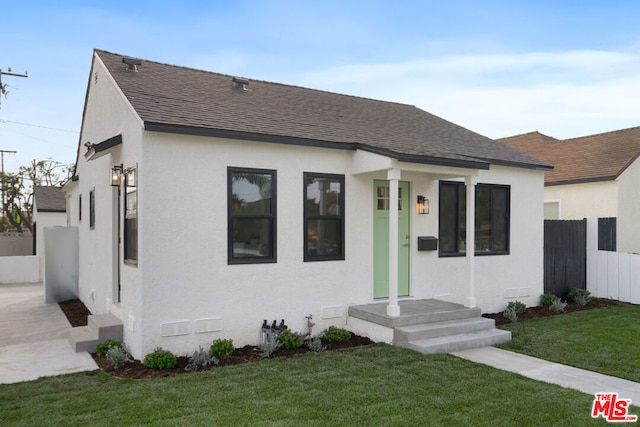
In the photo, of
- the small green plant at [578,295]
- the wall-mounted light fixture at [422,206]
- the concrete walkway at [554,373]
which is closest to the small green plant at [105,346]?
the concrete walkway at [554,373]

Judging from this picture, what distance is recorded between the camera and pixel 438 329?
6.58 m

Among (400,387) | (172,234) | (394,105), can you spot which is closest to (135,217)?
(172,234)

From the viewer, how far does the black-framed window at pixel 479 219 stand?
852 cm

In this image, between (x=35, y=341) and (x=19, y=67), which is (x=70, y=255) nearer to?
(x=35, y=341)

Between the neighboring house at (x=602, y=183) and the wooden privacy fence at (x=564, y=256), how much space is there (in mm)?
2282

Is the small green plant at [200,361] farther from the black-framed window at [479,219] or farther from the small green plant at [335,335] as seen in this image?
the black-framed window at [479,219]

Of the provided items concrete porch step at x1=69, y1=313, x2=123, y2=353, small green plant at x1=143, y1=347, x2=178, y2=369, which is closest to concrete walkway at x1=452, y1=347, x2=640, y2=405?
small green plant at x1=143, y1=347, x2=178, y2=369

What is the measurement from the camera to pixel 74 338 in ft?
21.4

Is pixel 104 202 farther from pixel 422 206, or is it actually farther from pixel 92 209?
pixel 422 206

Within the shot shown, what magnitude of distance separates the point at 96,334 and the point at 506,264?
7.72 m

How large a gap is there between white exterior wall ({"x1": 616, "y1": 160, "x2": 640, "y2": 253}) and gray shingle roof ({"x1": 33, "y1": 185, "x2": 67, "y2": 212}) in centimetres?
2011

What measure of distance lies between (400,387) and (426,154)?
3.78 meters

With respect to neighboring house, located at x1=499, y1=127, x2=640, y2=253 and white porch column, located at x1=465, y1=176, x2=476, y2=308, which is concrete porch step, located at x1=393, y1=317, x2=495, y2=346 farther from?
neighboring house, located at x1=499, y1=127, x2=640, y2=253

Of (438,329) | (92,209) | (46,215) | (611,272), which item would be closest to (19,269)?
(46,215)
